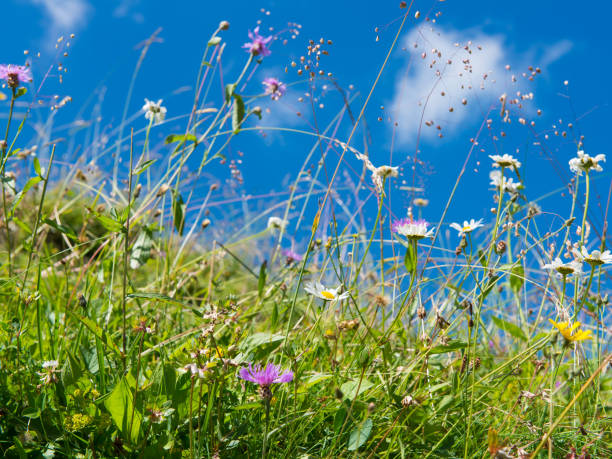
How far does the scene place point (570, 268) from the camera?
41.2 inches

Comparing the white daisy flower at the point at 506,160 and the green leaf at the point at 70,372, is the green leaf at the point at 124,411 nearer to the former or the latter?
the green leaf at the point at 70,372

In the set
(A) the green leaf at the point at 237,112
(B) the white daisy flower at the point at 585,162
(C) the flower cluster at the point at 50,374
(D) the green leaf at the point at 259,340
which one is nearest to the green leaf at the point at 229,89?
(A) the green leaf at the point at 237,112

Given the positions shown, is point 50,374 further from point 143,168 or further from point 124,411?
point 143,168

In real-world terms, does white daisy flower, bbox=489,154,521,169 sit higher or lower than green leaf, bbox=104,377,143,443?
higher

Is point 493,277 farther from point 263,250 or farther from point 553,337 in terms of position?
point 263,250

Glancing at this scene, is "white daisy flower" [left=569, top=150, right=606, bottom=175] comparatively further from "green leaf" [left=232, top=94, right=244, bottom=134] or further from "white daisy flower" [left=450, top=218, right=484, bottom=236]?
"green leaf" [left=232, top=94, right=244, bottom=134]

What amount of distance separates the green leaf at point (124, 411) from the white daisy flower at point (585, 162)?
1.07 m

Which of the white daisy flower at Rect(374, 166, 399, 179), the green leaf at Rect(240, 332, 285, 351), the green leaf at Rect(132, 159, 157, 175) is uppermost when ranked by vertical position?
the white daisy flower at Rect(374, 166, 399, 179)

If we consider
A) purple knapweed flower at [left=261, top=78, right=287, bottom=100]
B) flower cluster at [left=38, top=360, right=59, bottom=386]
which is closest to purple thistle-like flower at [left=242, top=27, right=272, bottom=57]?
purple knapweed flower at [left=261, top=78, right=287, bottom=100]

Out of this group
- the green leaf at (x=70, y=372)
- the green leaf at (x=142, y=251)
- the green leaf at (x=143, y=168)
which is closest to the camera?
the green leaf at (x=70, y=372)

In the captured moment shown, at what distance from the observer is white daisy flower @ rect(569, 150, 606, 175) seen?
4.07ft

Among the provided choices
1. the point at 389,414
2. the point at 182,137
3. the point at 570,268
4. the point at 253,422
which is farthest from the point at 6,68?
the point at 570,268

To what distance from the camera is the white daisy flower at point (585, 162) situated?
4.07 feet

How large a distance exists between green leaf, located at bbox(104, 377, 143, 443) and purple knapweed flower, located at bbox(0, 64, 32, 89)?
2.17ft
